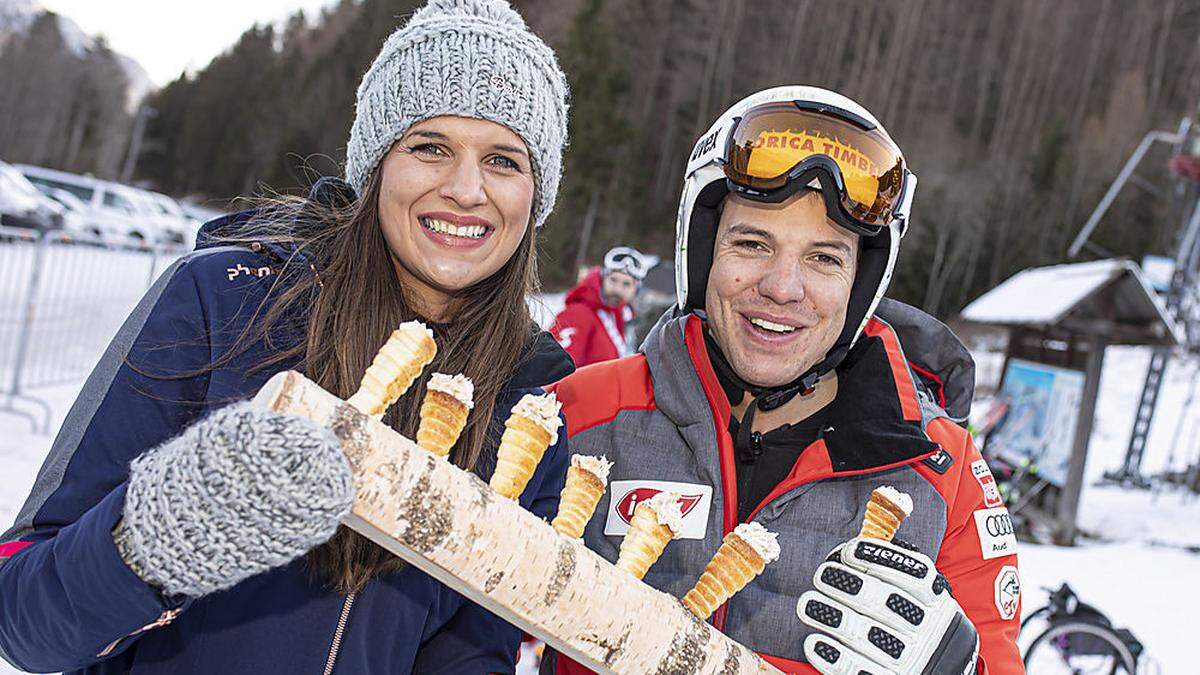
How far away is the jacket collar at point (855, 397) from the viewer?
2.03m

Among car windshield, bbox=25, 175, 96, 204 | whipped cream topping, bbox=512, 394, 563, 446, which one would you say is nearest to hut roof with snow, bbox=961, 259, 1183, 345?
whipped cream topping, bbox=512, 394, 563, 446

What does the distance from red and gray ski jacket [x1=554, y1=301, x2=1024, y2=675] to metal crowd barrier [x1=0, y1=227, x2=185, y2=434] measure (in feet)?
22.0

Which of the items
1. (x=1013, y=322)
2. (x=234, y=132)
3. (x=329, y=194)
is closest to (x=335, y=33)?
(x=234, y=132)

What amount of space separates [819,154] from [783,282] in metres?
0.39

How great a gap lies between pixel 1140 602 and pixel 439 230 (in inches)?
332

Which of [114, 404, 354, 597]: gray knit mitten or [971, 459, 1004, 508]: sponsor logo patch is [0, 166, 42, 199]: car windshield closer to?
[114, 404, 354, 597]: gray knit mitten

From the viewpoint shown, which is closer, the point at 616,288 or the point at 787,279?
the point at 787,279

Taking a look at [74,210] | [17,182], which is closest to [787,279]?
[17,182]

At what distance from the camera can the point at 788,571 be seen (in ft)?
6.62

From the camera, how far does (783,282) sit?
6.98 feet

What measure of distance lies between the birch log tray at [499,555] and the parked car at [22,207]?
60.4ft

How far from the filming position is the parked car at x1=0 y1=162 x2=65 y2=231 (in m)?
16.6

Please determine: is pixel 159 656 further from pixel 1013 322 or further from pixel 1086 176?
pixel 1086 176

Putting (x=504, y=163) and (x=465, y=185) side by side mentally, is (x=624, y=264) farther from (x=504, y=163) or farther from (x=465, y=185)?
(x=465, y=185)
